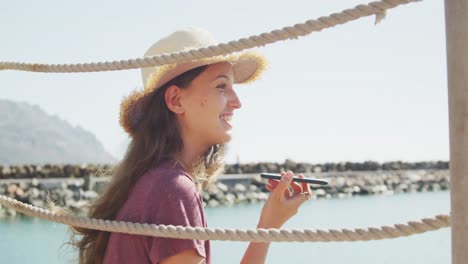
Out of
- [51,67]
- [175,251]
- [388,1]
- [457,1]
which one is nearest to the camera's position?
[457,1]

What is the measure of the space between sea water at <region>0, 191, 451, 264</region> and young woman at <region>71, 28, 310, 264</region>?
5385mm

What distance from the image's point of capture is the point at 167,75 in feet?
6.00

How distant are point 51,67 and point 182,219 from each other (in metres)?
0.52

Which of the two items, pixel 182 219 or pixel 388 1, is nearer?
pixel 388 1

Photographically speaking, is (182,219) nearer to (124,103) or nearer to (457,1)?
(124,103)

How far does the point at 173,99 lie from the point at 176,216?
0.41m

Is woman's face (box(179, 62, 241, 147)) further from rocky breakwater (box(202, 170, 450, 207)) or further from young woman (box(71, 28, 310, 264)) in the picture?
rocky breakwater (box(202, 170, 450, 207))

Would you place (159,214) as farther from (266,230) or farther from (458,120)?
(458,120)

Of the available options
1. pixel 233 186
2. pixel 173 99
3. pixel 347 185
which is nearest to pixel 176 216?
pixel 173 99

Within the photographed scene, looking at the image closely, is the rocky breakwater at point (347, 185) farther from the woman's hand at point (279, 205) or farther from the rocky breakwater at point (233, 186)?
the woman's hand at point (279, 205)

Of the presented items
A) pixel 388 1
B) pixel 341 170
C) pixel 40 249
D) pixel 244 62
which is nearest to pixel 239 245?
pixel 40 249

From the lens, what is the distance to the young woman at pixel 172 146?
64.1 inches

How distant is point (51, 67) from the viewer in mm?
1752

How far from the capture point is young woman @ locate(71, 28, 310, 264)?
5.34 ft
